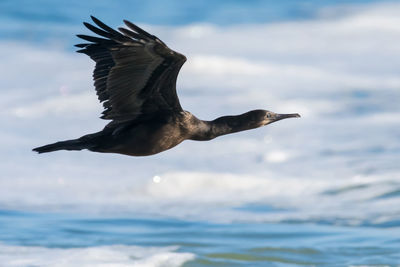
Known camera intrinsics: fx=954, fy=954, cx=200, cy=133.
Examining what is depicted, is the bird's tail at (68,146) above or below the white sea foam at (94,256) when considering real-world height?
above

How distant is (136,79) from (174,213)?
13998 millimetres

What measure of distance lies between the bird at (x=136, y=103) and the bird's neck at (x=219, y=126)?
0.05 feet

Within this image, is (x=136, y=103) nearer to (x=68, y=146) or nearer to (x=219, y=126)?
(x=68, y=146)

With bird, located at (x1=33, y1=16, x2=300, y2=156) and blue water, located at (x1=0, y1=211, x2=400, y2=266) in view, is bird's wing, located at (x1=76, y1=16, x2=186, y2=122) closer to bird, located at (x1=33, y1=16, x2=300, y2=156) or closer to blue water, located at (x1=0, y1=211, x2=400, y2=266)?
bird, located at (x1=33, y1=16, x2=300, y2=156)

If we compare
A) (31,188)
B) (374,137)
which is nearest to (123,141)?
(31,188)

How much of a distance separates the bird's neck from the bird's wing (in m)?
0.47

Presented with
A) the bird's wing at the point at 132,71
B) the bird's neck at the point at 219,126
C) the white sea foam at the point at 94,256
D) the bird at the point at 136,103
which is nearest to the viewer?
the bird's wing at the point at 132,71

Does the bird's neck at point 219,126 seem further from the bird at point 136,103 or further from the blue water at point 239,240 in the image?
the blue water at point 239,240

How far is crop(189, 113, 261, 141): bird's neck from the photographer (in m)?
11.1

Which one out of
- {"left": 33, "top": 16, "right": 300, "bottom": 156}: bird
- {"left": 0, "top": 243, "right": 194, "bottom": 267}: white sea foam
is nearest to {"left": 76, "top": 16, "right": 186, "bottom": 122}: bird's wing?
{"left": 33, "top": 16, "right": 300, "bottom": 156}: bird

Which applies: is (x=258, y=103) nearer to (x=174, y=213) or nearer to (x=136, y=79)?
(x=174, y=213)

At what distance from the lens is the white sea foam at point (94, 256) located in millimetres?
19781

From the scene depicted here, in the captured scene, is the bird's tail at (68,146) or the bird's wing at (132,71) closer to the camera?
the bird's wing at (132,71)

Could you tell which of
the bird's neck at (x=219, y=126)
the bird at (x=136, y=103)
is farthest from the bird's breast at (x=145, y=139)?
the bird's neck at (x=219, y=126)
